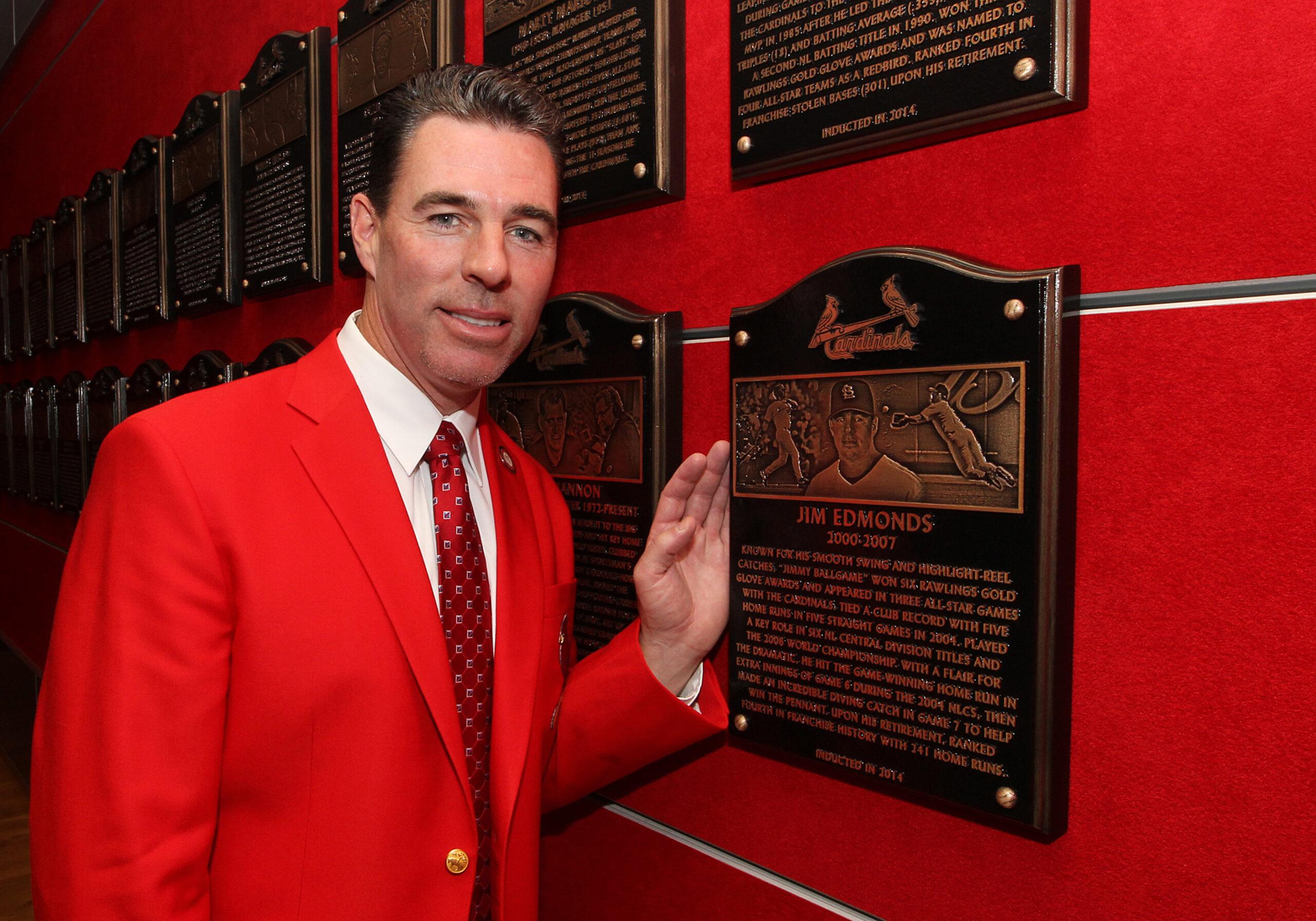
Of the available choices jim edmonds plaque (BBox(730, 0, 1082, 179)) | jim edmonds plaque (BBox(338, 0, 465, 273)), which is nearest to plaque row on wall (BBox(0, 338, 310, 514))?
jim edmonds plaque (BBox(338, 0, 465, 273))

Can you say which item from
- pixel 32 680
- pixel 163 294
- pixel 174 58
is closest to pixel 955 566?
pixel 163 294

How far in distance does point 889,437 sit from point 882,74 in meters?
0.48

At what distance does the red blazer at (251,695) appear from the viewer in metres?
1.08

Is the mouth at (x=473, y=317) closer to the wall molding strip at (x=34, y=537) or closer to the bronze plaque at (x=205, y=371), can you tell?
the bronze plaque at (x=205, y=371)

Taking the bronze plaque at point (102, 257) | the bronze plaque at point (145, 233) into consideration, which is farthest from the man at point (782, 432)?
the bronze plaque at point (102, 257)

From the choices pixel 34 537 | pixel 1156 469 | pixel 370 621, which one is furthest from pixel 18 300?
pixel 1156 469

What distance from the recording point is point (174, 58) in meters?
3.21

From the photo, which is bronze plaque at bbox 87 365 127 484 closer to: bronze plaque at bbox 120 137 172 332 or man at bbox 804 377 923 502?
bronze plaque at bbox 120 137 172 332

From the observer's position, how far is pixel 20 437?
16.9 feet

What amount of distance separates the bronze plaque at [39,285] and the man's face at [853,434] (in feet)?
16.2

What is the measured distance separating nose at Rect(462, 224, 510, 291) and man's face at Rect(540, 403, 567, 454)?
41 centimetres

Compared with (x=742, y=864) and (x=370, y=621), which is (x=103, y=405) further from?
(x=742, y=864)

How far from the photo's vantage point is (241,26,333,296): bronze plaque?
237cm

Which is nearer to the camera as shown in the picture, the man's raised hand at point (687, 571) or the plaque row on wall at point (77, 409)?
the man's raised hand at point (687, 571)
